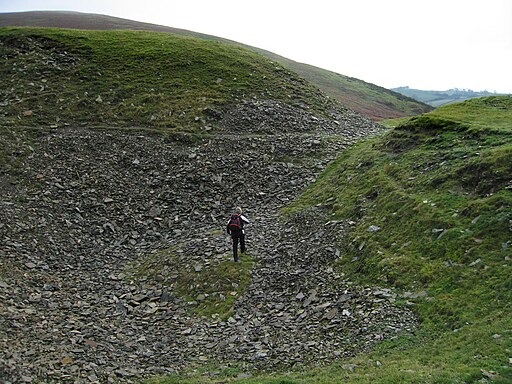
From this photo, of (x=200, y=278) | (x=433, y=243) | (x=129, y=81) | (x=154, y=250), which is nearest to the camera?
(x=433, y=243)

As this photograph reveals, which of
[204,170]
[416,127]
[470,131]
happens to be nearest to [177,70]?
[204,170]

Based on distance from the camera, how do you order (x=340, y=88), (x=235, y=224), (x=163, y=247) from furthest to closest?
(x=340, y=88) < (x=163, y=247) < (x=235, y=224)

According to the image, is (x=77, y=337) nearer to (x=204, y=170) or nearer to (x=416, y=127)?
(x=204, y=170)

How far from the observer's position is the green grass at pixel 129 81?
3653 centimetres

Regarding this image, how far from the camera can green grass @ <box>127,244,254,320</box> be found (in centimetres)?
1775

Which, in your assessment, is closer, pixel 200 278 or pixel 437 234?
pixel 437 234

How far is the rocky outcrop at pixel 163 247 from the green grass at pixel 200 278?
0.35 metres

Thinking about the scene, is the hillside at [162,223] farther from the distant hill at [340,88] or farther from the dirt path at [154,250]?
the distant hill at [340,88]

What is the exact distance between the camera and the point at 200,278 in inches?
763

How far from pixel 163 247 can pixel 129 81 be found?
2593cm

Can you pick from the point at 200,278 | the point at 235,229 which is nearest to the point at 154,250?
the point at 200,278

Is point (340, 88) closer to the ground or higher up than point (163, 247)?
higher up

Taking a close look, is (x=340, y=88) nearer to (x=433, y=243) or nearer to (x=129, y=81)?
(x=129, y=81)

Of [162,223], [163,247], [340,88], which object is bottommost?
[163,247]
